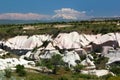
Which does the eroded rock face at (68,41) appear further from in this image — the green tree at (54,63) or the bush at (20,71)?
the bush at (20,71)

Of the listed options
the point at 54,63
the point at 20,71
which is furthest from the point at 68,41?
the point at 20,71

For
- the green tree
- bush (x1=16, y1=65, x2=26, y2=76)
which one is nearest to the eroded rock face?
the green tree

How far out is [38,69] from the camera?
86.4 metres

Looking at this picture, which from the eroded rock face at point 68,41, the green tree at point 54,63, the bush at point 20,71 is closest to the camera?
the bush at point 20,71

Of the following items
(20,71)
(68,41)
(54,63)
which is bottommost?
(54,63)

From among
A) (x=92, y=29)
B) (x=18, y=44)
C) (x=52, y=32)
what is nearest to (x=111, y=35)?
(x=92, y=29)

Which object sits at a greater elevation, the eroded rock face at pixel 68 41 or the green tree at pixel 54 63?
the eroded rock face at pixel 68 41

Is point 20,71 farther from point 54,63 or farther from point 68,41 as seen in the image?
point 68,41

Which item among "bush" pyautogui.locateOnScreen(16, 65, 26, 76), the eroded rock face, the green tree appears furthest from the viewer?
the eroded rock face

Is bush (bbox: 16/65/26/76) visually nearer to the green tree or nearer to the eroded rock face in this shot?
the green tree

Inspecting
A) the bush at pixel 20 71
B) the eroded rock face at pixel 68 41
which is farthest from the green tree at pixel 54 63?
the eroded rock face at pixel 68 41

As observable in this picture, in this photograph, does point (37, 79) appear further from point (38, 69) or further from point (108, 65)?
point (108, 65)

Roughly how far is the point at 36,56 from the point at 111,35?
22190 millimetres

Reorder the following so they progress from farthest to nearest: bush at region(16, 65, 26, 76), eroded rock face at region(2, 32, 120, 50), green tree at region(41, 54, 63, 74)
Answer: eroded rock face at region(2, 32, 120, 50) → green tree at region(41, 54, 63, 74) → bush at region(16, 65, 26, 76)
